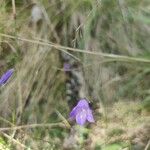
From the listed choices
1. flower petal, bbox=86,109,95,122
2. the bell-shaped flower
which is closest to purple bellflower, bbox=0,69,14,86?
the bell-shaped flower

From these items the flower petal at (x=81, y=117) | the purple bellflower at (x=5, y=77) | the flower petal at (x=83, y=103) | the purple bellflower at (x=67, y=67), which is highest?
the purple bellflower at (x=67, y=67)

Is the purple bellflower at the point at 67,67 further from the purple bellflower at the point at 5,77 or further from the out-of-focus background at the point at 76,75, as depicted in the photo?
the purple bellflower at the point at 5,77

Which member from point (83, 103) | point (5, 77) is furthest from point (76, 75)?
point (5, 77)

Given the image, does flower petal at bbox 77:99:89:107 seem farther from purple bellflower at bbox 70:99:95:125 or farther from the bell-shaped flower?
the bell-shaped flower

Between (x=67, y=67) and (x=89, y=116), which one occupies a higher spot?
(x=67, y=67)

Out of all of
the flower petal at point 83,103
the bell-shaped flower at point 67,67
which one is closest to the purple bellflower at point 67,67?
the bell-shaped flower at point 67,67

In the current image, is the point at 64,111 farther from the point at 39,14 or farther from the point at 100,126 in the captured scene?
the point at 39,14

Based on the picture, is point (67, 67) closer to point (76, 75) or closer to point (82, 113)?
point (76, 75)
